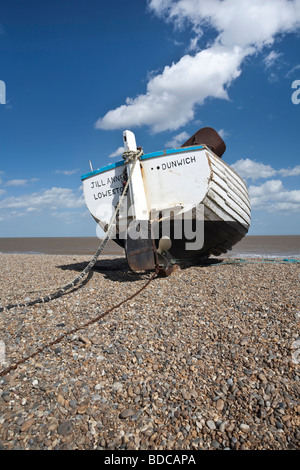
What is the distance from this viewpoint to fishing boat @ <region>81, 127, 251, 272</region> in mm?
6938

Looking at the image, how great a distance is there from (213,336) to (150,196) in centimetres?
462

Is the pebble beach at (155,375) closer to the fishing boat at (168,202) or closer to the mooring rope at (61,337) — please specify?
the mooring rope at (61,337)

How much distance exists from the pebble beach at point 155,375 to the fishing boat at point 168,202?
6.93ft

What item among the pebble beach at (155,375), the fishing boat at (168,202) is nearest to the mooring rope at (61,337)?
the pebble beach at (155,375)

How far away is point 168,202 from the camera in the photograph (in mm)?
7379

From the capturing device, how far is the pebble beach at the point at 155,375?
7.73ft

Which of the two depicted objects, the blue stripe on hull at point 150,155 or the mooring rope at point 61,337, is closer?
the mooring rope at point 61,337

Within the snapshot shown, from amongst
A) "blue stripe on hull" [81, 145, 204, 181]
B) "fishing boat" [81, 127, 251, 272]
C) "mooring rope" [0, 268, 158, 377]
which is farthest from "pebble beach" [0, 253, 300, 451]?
"blue stripe on hull" [81, 145, 204, 181]

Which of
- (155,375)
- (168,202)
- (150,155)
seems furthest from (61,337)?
(150,155)

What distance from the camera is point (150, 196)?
762 centimetres

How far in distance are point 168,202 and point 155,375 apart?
16.3 ft

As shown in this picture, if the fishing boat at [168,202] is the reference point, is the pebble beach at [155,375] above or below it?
below

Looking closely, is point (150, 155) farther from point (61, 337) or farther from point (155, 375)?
point (155, 375)
